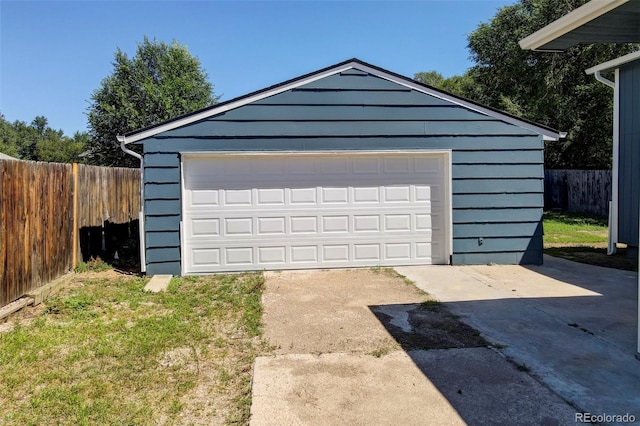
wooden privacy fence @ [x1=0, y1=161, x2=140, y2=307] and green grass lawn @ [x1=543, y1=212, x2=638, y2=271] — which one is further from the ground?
wooden privacy fence @ [x1=0, y1=161, x2=140, y2=307]

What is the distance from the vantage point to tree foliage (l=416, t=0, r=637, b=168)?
19.7 metres

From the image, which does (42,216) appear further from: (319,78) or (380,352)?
(380,352)

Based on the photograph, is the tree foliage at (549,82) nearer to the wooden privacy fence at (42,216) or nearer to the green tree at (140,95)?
the green tree at (140,95)

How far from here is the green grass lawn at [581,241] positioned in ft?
27.6

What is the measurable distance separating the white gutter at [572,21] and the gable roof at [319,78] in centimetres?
341

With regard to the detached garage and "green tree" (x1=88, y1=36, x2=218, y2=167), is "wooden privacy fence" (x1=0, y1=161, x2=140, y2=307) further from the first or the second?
"green tree" (x1=88, y1=36, x2=218, y2=167)

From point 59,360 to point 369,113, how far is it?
Result: 225 inches

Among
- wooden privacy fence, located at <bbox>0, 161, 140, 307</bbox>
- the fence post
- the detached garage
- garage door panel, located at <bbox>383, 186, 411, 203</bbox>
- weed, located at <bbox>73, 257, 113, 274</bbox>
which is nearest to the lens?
wooden privacy fence, located at <bbox>0, 161, 140, 307</bbox>

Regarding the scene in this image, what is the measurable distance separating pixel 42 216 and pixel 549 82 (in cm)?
2132

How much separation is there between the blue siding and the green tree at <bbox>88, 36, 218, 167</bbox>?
15.3 metres

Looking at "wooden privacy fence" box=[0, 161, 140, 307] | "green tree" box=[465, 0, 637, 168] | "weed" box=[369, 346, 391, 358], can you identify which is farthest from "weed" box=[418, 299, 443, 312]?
"green tree" box=[465, 0, 637, 168]

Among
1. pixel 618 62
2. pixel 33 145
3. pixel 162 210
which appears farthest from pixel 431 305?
pixel 33 145

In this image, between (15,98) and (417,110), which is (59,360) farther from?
(15,98)

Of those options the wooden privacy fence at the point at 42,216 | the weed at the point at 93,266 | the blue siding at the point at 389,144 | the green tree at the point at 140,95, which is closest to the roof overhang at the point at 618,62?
the blue siding at the point at 389,144
